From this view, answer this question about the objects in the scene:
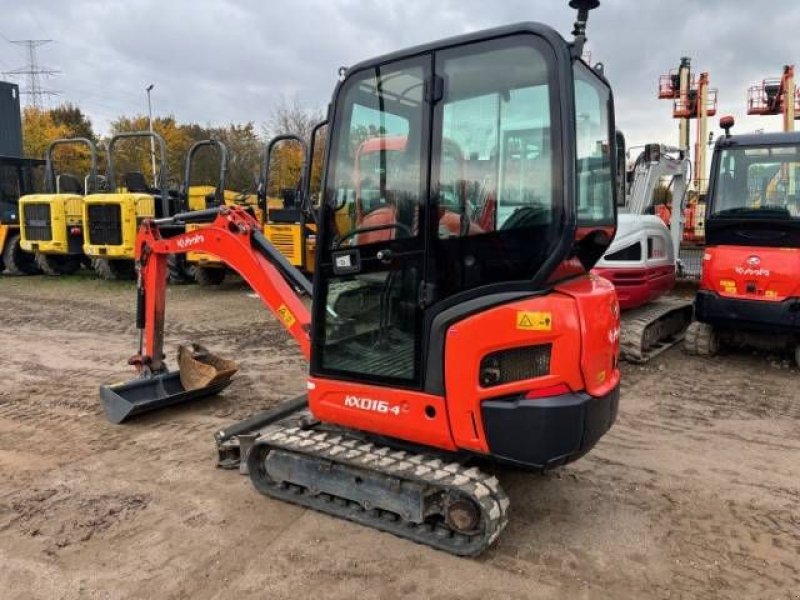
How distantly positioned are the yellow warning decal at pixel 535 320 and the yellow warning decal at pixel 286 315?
1800 mm

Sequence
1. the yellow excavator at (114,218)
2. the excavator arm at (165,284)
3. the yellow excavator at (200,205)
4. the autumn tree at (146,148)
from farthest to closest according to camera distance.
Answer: the autumn tree at (146,148)
the yellow excavator at (114,218)
the yellow excavator at (200,205)
the excavator arm at (165,284)

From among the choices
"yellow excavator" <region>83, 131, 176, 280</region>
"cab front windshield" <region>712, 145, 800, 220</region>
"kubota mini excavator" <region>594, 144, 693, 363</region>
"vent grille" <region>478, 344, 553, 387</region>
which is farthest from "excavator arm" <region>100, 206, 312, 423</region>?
"yellow excavator" <region>83, 131, 176, 280</region>

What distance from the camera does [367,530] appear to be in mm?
3438

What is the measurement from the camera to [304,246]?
11.3 meters

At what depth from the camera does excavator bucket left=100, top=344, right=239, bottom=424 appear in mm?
5105

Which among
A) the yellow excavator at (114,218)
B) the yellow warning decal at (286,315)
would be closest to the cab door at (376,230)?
the yellow warning decal at (286,315)

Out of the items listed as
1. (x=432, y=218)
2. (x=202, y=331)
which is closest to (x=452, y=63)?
(x=432, y=218)

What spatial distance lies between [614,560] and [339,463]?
1460 millimetres

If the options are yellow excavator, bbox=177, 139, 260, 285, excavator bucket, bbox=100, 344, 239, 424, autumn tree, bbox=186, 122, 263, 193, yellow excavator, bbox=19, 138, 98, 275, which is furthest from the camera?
autumn tree, bbox=186, 122, 263, 193

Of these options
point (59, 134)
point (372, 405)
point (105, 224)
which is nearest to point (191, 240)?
point (372, 405)

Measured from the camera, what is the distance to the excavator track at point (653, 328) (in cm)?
710

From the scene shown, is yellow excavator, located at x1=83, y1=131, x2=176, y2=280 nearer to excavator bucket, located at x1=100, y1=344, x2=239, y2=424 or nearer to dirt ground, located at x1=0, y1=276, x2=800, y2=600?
dirt ground, located at x1=0, y1=276, x2=800, y2=600

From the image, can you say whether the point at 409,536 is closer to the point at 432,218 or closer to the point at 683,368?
the point at 432,218

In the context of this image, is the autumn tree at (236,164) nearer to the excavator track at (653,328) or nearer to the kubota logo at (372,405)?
the excavator track at (653,328)
